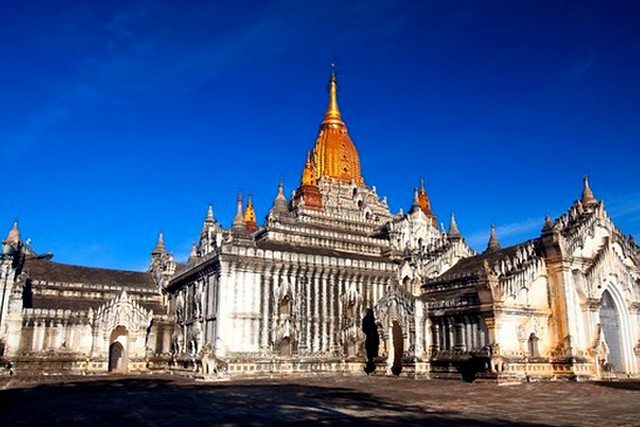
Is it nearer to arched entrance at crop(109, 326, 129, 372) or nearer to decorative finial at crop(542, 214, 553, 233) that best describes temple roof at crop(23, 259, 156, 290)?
arched entrance at crop(109, 326, 129, 372)

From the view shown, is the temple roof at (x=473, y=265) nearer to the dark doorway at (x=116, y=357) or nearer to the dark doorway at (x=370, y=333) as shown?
the dark doorway at (x=370, y=333)

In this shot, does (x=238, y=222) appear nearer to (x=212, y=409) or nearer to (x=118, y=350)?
(x=118, y=350)

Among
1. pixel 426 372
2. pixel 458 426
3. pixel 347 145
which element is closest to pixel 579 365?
pixel 426 372

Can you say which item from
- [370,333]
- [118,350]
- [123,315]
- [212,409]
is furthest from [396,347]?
[212,409]

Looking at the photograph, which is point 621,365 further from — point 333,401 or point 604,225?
point 333,401

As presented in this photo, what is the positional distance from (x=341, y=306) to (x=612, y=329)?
2246 centimetres

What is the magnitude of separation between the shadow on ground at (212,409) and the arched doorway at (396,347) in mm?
18921

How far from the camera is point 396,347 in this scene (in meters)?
50.2

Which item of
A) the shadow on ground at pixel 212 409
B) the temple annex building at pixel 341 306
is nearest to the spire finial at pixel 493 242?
the temple annex building at pixel 341 306

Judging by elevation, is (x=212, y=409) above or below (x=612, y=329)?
below

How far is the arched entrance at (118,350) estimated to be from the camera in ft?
190

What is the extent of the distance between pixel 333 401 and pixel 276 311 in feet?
85.3

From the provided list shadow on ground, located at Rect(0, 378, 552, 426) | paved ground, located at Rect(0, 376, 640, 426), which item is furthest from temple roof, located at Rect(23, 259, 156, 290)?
shadow on ground, located at Rect(0, 378, 552, 426)

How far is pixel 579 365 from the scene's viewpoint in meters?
40.8
